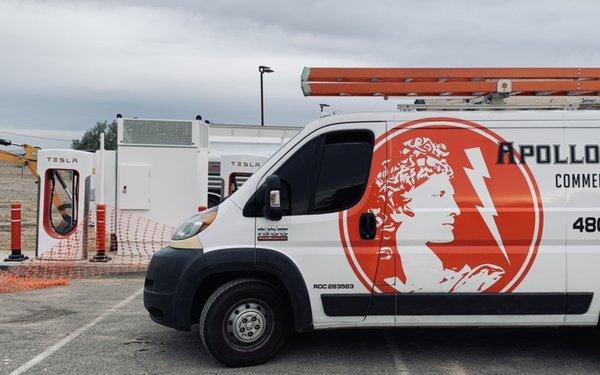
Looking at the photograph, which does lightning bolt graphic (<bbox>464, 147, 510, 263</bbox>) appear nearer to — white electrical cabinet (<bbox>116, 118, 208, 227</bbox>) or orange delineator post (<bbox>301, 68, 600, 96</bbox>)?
orange delineator post (<bbox>301, 68, 600, 96</bbox>)

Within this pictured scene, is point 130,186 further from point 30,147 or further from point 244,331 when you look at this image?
point 244,331

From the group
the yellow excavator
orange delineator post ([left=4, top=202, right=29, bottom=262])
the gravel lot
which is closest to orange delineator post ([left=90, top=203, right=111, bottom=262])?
orange delineator post ([left=4, top=202, right=29, bottom=262])

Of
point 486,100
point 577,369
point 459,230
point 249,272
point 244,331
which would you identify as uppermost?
point 486,100

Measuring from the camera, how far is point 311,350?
578 centimetres

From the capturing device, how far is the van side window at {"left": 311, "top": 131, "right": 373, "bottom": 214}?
17.0ft

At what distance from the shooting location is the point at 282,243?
16.9ft

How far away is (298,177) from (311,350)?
1712mm

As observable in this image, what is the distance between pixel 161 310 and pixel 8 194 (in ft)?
98.8

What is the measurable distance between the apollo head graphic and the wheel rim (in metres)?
0.88

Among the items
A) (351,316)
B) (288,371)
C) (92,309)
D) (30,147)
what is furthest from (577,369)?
(30,147)

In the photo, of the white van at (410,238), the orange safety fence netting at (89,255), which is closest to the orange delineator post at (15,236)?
the orange safety fence netting at (89,255)

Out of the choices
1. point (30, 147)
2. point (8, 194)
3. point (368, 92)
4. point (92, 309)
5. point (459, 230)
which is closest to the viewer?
point (459, 230)

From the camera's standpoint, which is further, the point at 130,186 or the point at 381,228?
the point at 130,186

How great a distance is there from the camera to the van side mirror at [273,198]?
201 inches
